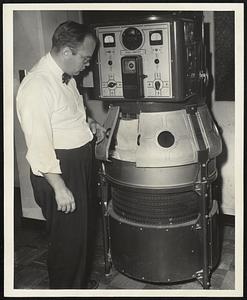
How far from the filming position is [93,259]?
2885 mm

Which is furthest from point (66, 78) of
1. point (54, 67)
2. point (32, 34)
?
point (32, 34)

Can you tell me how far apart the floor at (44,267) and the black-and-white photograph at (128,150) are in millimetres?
12

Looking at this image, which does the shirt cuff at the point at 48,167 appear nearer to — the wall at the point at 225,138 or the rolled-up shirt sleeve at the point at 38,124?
the rolled-up shirt sleeve at the point at 38,124

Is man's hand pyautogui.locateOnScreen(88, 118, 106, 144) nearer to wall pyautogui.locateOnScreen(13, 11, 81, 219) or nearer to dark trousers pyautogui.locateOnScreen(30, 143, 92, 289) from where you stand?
dark trousers pyautogui.locateOnScreen(30, 143, 92, 289)

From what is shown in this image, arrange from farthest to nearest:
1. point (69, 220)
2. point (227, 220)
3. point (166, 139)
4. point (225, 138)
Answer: point (227, 220)
point (225, 138)
point (166, 139)
point (69, 220)

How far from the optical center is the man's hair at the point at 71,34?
1945 millimetres

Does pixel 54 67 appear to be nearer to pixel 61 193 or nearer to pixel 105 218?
pixel 61 193

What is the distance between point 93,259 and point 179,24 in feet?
5.60

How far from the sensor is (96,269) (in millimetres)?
2750

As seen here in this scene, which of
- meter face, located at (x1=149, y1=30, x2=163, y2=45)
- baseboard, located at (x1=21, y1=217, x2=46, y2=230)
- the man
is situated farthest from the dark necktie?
baseboard, located at (x1=21, y1=217, x2=46, y2=230)

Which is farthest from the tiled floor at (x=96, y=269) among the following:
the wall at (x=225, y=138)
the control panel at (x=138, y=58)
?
the control panel at (x=138, y=58)

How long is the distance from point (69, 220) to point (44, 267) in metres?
0.84

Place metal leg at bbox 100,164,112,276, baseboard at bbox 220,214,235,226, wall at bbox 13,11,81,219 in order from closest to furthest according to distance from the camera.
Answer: metal leg at bbox 100,164,112,276 → wall at bbox 13,11,81,219 → baseboard at bbox 220,214,235,226

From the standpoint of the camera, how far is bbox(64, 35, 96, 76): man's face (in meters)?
1.98
